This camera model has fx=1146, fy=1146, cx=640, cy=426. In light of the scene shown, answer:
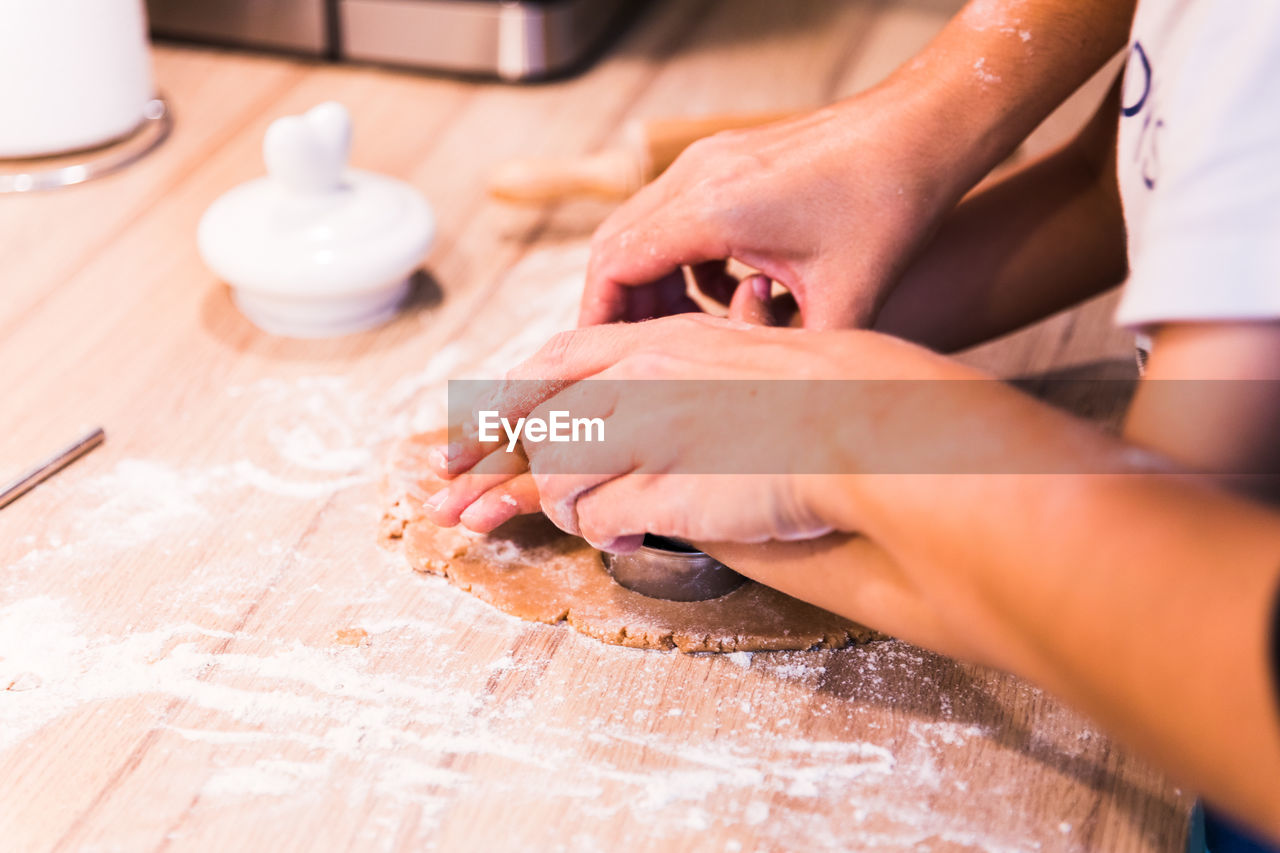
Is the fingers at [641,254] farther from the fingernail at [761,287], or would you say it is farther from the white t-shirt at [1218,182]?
the white t-shirt at [1218,182]

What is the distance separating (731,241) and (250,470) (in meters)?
0.41

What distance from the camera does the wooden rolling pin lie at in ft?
3.84

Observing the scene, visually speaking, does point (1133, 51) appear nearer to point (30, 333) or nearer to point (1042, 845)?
point (1042, 845)

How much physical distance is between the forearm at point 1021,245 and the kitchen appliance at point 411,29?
716 mm

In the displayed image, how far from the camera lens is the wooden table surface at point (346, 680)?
64 cm

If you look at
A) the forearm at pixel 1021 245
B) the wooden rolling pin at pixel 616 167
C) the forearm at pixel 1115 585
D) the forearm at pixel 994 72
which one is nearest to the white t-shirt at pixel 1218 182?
the forearm at pixel 1115 585

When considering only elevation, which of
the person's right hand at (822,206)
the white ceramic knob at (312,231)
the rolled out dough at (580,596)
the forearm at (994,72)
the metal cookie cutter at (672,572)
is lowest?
the rolled out dough at (580,596)

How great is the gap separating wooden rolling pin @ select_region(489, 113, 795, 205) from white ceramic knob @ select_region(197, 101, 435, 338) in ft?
0.67

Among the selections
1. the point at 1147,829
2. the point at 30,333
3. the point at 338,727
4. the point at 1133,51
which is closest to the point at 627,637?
the point at 338,727

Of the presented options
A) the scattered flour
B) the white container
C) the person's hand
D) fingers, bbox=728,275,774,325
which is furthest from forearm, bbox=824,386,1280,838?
the white container

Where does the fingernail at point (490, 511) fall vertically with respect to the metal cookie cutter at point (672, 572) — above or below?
above

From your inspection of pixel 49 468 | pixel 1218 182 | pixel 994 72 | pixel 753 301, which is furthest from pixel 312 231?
pixel 1218 182

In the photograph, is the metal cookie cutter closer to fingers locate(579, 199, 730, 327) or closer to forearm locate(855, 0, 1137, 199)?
fingers locate(579, 199, 730, 327)

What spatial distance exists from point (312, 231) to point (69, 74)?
0.43m
